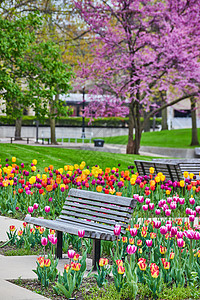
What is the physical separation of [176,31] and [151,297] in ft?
57.0

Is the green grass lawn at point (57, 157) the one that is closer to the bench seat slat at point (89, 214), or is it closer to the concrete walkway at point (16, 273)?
the bench seat slat at point (89, 214)

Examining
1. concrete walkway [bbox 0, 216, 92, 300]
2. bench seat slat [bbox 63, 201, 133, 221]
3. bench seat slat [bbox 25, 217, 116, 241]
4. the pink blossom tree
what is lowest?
concrete walkway [bbox 0, 216, 92, 300]

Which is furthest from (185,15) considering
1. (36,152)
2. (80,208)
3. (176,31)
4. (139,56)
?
(80,208)

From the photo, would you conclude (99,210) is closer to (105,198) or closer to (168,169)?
(105,198)

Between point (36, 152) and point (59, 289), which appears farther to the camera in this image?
point (36, 152)

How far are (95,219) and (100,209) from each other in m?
0.14

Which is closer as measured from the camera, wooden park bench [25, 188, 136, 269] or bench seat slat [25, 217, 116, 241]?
bench seat slat [25, 217, 116, 241]

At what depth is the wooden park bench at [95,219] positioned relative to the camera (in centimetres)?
526

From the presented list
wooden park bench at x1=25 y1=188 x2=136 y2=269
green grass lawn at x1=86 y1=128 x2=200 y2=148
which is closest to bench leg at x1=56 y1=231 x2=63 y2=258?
wooden park bench at x1=25 y1=188 x2=136 y2=269

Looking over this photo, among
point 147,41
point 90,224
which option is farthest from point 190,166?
point 147,41

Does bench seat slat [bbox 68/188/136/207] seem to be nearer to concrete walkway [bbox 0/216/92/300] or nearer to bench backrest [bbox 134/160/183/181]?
concrete walkway [bbox 0/216/92/300]

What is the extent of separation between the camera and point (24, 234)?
6.26 m

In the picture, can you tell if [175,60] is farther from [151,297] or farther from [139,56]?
[151,297]

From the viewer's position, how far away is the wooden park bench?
526 centimetres
